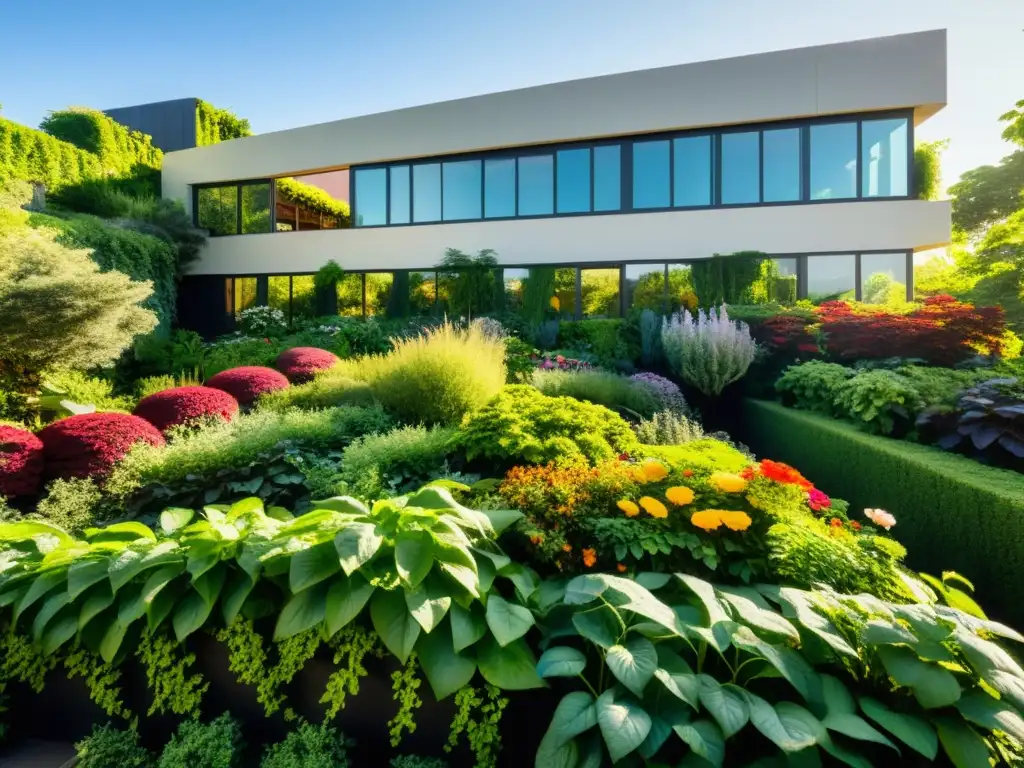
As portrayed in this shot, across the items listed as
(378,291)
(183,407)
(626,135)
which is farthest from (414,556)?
(378,291)

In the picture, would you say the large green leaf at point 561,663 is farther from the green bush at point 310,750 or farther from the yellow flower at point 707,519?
the yellow flower at point 707,519

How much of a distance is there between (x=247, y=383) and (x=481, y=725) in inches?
240

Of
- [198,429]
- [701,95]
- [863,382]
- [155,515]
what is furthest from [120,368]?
[701,95]

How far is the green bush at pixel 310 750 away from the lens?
65.8 inches

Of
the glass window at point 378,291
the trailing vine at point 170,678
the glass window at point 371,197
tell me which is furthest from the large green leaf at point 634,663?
the glass window at point 371,197

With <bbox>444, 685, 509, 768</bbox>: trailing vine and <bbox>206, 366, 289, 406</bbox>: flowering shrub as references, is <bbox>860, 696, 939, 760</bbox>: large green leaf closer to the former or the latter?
<bbox>444, 685, 509, 768</bbox>: trailing vine

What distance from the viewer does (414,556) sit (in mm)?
1771

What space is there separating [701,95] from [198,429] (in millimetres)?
12083

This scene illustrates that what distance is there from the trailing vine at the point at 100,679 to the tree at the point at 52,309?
6.36m

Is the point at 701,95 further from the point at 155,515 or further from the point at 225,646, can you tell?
the point at 225,646

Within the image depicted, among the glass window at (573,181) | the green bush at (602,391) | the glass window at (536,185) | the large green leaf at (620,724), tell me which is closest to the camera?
the large green leaf at (620,724)

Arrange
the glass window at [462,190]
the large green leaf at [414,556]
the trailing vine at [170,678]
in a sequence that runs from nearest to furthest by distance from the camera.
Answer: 1. the large green leaf at [414,556]
2. the trailing vine at [170,678]
3. the glass window at [462,190]

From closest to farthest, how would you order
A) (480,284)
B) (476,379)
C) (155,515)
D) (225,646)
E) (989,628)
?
1. (989,628)
2. (225,646)
3. (155,515)
4. (476,379)
5. (480,284)

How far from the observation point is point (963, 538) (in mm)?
2996
